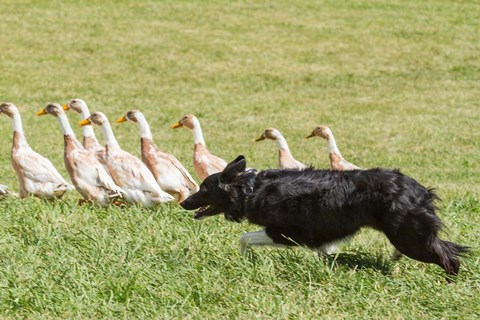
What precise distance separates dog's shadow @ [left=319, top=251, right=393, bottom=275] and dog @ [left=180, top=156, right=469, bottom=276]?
0.48ft

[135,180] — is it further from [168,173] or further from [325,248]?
[325,248]

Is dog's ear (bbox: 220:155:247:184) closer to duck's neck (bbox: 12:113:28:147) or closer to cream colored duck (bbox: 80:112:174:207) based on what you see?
cream colored duck (bbox: 80:112:174:207)

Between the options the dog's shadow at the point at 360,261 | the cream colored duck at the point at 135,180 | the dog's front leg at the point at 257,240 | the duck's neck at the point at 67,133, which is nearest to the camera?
the dog's shadow at the point at 360,261

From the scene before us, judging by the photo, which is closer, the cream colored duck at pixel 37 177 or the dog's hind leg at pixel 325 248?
the dog's hind leg at pixel 325 248

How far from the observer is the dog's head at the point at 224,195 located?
667 centimetres

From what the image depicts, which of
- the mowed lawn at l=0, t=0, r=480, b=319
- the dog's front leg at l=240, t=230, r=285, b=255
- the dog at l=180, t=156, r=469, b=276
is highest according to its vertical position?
the dog at l=180, t=156, r=469, b=276

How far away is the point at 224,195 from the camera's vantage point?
676 centimetres

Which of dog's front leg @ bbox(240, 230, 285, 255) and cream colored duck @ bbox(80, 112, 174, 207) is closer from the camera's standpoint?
dog's front leg @ bbox(240, 230, 285, 255)

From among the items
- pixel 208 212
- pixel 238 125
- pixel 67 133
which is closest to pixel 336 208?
pixel 208 212

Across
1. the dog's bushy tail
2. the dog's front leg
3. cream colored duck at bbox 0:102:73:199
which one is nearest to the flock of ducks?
cream colored duck at bbox 0:102:73:199

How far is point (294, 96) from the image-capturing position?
19.9 meters

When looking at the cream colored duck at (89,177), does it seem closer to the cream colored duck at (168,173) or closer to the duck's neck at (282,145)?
the cream colored duck at (168,173)

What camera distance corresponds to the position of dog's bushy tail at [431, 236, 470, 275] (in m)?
5.96

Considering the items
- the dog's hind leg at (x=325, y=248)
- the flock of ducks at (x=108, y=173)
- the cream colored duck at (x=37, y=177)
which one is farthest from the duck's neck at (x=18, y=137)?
the dog's hind leg at (x=325, y=248)
